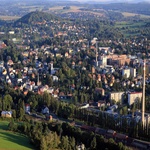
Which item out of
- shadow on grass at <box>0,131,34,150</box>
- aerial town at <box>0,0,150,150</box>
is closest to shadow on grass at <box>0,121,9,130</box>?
aerial town at <box>0,0,150,150</box>

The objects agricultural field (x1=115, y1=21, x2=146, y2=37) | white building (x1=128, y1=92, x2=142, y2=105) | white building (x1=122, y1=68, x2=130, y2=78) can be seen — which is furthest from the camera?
agricultural field (x1=115, y1=21, x2=146, y2=37)

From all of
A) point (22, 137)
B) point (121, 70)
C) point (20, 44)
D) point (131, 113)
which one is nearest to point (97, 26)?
point (20, 44)

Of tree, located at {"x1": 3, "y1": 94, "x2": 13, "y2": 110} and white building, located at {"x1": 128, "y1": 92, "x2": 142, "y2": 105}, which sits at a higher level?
tree, located at {"x1": 3, "y1": 94, "x2": 13, "y2": 110}

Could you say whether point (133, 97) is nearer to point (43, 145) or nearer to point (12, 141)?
point (12, 141)

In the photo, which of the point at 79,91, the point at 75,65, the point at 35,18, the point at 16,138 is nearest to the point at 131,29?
the point at 35,18

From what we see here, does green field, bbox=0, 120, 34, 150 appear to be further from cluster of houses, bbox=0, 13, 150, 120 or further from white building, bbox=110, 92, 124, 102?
white building, bbox=110, 92, 124, 102

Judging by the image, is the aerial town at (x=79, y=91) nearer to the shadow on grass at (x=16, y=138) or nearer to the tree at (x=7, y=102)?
the tree at (x=7, y=102)

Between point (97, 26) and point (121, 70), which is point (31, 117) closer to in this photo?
point (121, 70)

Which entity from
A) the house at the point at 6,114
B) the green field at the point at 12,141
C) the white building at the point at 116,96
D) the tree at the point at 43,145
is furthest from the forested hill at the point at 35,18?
the tree at the point at 43,145
